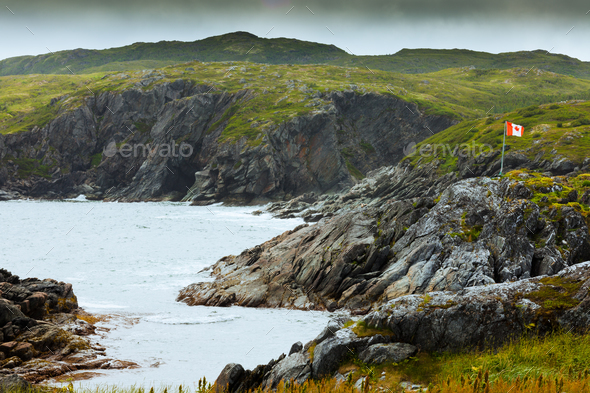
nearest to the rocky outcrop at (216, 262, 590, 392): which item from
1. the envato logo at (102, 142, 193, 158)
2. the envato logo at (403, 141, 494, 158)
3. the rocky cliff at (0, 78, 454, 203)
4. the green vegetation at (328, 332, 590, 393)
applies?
the green vegetation at (328, 332, 590, 393)

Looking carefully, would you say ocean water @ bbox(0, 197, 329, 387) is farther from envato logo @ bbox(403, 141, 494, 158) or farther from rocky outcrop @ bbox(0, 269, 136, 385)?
envato logo @ bbox(403, 141, 494, 158)

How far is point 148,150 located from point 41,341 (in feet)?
423

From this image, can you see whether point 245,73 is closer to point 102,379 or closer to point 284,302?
point 284,302

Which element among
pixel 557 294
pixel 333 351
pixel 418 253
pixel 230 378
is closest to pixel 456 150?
pixel 418 253

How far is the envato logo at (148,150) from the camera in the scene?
127 metres

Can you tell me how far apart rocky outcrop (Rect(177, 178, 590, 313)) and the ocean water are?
253 cm

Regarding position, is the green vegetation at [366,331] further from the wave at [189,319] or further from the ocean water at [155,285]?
the wave at [189,319]

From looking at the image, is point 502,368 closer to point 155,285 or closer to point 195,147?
point 155,285

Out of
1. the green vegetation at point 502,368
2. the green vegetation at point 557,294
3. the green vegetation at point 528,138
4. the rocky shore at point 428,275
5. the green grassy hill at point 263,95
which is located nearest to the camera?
the green vegetation at point 502,368

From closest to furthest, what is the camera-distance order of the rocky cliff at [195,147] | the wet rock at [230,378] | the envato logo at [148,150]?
the wet rock at [230,378]
the rocky cliff at [195,147]
the envato logo at [148,150]

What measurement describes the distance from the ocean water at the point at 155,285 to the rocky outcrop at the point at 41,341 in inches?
46.2

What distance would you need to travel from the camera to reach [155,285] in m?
31.6

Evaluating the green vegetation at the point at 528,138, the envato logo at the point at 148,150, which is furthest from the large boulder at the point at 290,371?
the envato logo at the point at 148,150

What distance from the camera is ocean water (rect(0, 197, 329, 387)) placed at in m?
16.4
